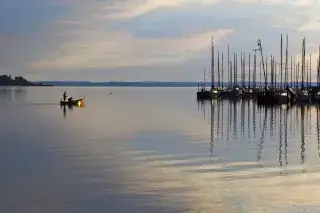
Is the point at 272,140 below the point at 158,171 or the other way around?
below

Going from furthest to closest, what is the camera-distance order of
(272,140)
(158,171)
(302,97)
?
(302,97), (272,140), (158,171)

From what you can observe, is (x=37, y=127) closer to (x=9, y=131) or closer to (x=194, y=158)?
(x=9, y=131)

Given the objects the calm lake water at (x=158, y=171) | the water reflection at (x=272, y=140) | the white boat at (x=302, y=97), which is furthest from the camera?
the white boat at (x=302, y=97)

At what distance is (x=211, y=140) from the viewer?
35.2m

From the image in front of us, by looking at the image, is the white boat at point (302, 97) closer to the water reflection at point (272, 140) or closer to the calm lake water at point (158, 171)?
the water reflection at point (272, 140)

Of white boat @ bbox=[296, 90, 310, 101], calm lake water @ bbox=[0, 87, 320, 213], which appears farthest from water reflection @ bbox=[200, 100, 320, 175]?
white boat @ bbox=[296, 90, 310, 101]

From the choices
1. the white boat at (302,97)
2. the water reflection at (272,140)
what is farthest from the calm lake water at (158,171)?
the white boat at (302,97)

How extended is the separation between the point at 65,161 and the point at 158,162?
12.7 feet

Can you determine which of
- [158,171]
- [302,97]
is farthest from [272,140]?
[302,97]

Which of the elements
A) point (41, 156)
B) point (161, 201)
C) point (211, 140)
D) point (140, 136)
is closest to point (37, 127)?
point (140, 136)

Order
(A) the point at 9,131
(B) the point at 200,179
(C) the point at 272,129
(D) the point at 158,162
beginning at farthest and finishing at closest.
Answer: (C) the point at 272,129
(A) the point at 9,131
(D) the point at 158,162
(B) the point at 200,179

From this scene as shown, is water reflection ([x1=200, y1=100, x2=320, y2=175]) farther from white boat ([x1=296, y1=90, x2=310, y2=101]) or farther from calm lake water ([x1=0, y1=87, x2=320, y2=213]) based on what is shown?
white boat ([x1=296, y1=90, x2=310, y2=101])

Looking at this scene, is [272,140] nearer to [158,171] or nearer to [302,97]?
[158,171]

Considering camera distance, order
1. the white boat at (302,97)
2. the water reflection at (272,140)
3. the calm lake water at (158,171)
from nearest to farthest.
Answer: the calm lake water at (158,171) → the water reflection at (272,140) → the white boat at (302,97)
